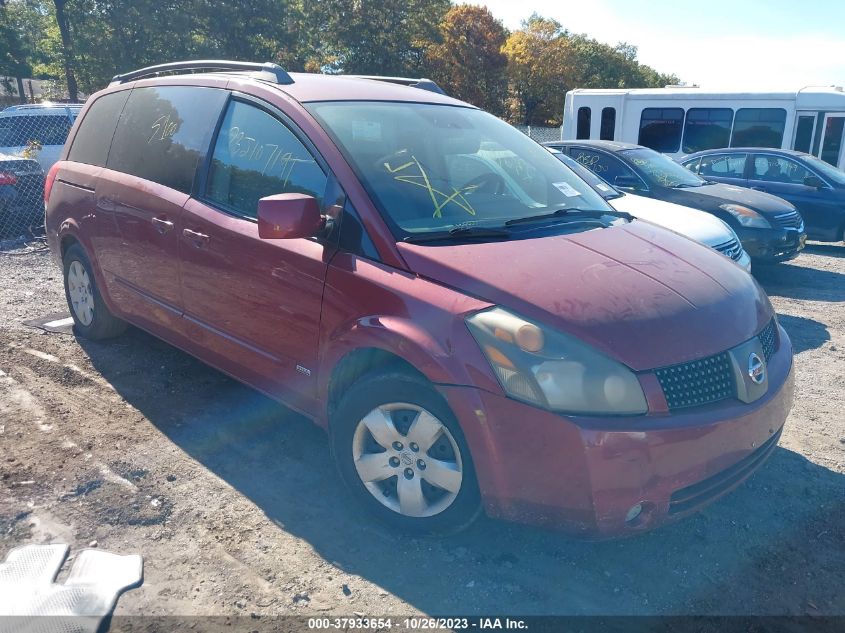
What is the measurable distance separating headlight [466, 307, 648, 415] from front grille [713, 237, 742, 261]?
4.51 meters

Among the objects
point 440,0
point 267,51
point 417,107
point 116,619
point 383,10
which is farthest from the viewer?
point 440,0

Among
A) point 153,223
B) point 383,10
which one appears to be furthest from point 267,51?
point 153,223

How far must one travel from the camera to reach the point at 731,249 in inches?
262

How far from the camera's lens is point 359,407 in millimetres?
3012

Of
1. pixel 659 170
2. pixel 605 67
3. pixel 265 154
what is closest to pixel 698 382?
pixel 265 154

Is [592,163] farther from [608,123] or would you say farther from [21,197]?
[608,123]

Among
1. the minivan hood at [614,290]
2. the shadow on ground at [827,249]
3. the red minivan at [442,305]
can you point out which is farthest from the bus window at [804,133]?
the minivan hood at [614,290]

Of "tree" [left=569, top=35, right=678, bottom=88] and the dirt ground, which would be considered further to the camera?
→ "tree" [left=569, top=35, right=678, bottom=88]

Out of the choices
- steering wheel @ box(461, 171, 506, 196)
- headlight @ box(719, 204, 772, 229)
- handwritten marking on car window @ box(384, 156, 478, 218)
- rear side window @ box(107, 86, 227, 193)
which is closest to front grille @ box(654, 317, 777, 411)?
handwritten marking on car window @ box(384, 156, 478, 218)

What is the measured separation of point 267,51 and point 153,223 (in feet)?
93.1

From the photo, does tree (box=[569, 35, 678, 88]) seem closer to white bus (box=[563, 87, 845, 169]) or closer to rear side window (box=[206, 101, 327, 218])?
white bus (box=[563, 87, 845, 169])

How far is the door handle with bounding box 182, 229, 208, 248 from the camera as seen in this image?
376 cm

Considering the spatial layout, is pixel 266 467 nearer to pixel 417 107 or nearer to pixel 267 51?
pixel 417 107

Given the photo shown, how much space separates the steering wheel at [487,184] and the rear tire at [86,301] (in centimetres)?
296
